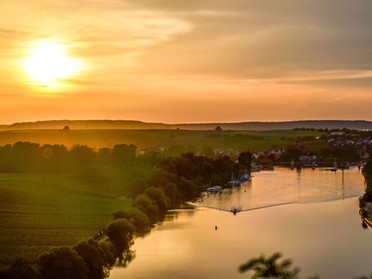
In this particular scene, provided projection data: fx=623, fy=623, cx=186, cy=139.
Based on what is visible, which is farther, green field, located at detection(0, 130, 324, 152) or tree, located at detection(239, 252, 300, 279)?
green field, located at detection(0, 130, 324, 152)

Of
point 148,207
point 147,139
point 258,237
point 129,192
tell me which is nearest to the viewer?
point 258,237

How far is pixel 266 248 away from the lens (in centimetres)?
2944

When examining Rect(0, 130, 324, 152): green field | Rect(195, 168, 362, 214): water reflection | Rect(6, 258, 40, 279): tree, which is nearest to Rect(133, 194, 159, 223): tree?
Rect(195, 168, 362, 214): water reflection

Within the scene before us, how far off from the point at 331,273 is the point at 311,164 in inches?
2849

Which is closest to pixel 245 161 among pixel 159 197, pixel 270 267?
pixel 159 197

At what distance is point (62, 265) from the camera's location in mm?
21734

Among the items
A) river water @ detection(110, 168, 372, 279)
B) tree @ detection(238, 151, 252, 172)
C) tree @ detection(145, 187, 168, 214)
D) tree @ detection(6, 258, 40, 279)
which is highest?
tree @ detection(238, 151, 252, 172)

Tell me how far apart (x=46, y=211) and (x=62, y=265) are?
1782 cm

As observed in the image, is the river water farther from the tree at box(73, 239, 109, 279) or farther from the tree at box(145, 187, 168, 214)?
the tree at box(145, 187, 168, 214)

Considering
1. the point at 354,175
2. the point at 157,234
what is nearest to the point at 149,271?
the point at 157,234

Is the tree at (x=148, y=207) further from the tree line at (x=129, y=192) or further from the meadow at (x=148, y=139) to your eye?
the meadow at (x=148, y=139)

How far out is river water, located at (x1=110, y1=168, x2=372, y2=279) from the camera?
82.7 ft

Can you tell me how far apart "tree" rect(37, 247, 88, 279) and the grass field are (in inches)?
100

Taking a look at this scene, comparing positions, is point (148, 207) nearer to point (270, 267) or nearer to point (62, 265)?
point (62, 265)
